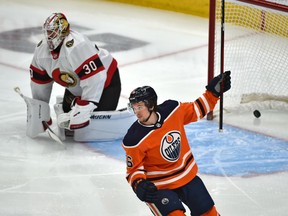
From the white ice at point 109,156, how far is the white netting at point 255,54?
6.5 inches

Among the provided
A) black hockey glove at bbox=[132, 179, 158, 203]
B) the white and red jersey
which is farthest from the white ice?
black hockey glove at bbox=[132, 179, 158, 203]

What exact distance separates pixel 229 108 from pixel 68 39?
1.20 m

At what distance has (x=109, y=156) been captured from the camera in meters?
4.51

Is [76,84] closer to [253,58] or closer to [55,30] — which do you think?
[55,30]

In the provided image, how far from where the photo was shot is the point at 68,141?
477cm

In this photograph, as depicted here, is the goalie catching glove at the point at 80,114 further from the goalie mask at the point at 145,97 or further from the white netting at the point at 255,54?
the goalie mask at the point at 145,97

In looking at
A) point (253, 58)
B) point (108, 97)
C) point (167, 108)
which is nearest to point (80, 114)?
point (108, 97)

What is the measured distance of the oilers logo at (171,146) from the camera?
10.2 feet

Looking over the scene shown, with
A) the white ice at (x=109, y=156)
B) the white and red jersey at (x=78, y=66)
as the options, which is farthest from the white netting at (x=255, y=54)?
the white and red jersey at (x=78, y=66)

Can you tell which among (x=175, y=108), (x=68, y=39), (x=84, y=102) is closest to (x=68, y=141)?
(x=84, y=102)

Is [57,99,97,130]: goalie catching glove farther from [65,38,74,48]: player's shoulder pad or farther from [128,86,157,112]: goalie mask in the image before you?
[128,86,157,112]: goalie mask

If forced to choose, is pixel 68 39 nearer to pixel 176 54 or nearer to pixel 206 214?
pixel 206 214

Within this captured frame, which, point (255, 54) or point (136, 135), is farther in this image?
point (255, 54)

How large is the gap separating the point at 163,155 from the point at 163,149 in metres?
0.02
